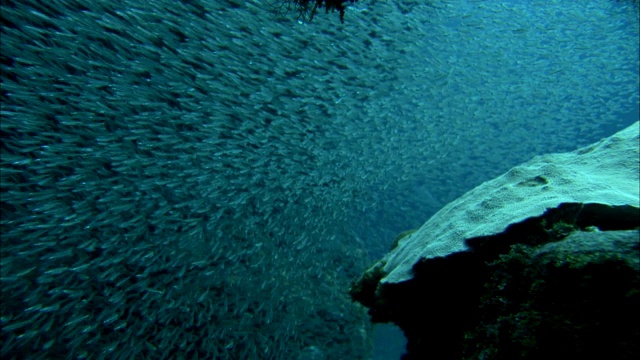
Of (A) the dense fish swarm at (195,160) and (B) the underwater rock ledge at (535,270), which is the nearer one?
(B) the underwater rock ledge at (535,270)

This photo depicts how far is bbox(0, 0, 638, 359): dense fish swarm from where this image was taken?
6.70 m

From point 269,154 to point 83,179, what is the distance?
4.22 metres

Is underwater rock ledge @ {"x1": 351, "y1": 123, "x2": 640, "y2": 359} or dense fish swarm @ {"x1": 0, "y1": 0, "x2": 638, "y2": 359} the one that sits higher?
underwater rock ledge @ {"x1": 351, "y1": 123, "x2": 640, "y2": 359}

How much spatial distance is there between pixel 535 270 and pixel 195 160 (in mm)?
7724

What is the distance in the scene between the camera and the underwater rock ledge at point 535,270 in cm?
171

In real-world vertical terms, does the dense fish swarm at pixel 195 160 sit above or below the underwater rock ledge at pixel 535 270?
below

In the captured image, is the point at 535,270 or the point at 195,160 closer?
the point at 535,270

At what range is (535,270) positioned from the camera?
6.97 ft

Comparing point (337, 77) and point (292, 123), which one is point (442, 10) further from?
point (292, 123)

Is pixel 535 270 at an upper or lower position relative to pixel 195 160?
upper

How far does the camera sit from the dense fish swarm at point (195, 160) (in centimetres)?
670

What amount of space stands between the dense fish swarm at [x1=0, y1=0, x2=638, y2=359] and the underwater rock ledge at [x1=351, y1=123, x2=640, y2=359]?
18.8 feet

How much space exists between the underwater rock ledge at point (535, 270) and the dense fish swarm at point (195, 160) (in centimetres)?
572

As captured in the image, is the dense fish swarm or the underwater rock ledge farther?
the dense fish swarm
